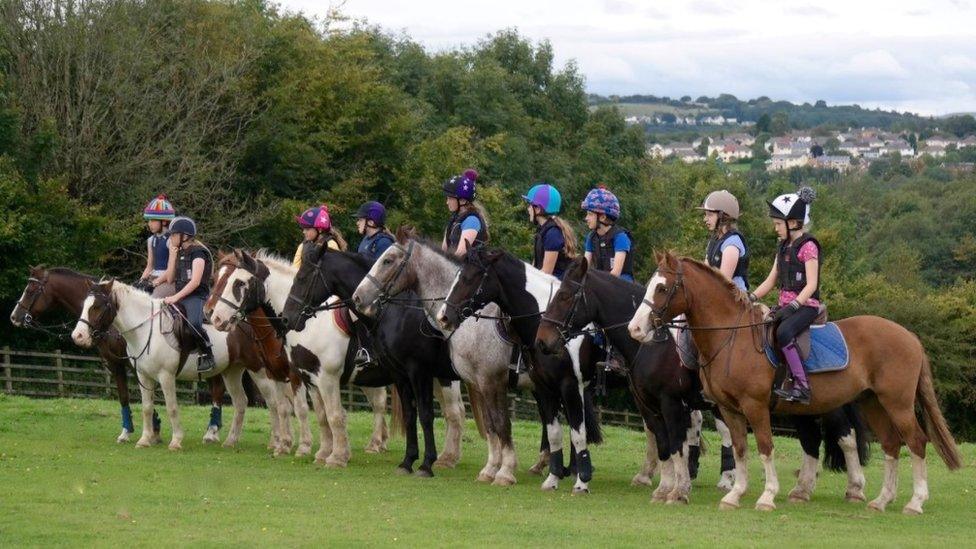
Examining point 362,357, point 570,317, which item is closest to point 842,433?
point 570,317

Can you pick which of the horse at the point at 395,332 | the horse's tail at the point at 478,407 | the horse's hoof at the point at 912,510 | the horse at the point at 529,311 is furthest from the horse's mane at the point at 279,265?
the horse's hoof at the point at 912,510

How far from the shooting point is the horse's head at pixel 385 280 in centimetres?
1606

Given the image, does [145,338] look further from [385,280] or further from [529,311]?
[529,311]

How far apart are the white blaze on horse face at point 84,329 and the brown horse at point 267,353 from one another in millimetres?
1831

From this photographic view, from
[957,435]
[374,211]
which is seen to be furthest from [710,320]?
[957,435]

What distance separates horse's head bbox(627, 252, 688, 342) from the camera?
13.6 meters

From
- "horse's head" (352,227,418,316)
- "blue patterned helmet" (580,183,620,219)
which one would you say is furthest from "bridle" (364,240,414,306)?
"blue patterned helmet" (580,183,620,219)

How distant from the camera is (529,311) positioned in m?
15.3

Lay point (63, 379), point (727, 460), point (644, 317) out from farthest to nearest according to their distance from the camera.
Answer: point (63, 379), point (727, 460), point (644, 317)

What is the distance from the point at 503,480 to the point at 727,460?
260 centimetres

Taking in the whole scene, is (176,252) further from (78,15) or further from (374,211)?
(78,15)

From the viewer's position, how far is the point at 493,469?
16375mm

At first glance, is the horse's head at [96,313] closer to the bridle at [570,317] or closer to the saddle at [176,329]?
the saddle at [176,329]

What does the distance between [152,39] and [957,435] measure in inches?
1145
